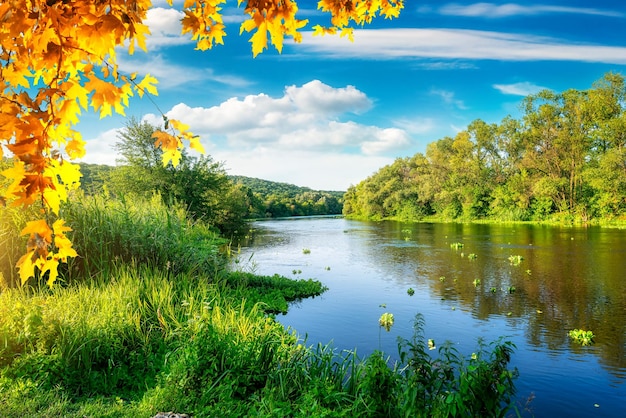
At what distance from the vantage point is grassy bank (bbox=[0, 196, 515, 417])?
3705 millimetres

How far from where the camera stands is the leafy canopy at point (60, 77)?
1.74 m

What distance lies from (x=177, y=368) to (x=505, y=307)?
912cm

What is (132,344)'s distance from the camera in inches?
202

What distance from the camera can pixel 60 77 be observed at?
2102 millimetres

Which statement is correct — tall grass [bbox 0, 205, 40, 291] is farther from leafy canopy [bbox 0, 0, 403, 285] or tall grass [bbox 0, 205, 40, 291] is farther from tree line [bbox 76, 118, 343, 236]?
tree line [bbox 76, 118, 343, 236]

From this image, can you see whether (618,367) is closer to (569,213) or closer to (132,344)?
(132,344)

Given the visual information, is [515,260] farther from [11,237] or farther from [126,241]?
[11,237]

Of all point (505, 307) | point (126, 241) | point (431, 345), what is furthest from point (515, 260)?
point (126, 241)

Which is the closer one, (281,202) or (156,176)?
(156,176)

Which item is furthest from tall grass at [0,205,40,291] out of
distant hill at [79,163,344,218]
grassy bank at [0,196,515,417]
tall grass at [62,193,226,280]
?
distant hill at [79,163,344,218]

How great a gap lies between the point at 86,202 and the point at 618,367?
9.97 meters

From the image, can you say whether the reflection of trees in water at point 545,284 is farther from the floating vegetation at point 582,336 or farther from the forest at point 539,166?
the forest at point 539,166

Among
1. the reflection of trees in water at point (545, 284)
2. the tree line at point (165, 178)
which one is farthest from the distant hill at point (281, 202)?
the reflection of trees in water at point (545, 284)

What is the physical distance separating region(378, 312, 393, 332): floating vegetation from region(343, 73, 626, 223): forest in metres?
32.7
